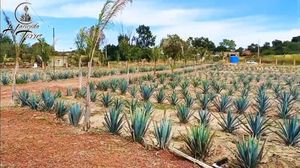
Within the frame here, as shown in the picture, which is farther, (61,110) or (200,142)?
(61,110)

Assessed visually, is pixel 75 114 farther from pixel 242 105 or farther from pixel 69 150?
pixel 242 105

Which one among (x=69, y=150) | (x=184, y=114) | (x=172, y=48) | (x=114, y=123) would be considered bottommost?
(x=69, y=150)

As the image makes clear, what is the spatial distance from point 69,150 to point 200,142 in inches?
89.4

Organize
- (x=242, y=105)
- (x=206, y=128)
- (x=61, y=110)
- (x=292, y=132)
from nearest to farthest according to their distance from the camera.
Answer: (x=206, y=128) → (x=292, y=132) → (x=61, y=110) → (x=242, y=105)

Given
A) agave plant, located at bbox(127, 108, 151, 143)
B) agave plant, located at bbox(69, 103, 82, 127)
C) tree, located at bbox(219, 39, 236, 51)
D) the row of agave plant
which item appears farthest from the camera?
tree, located at bbox(219, 39, 236, 51)

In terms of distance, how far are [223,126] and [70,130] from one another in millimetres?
3506

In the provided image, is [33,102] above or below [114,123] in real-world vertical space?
above

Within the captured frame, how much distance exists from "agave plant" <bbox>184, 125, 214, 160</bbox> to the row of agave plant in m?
3.32

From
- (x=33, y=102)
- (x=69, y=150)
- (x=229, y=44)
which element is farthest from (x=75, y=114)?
(x=229, y=44)

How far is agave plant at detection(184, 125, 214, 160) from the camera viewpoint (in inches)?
281

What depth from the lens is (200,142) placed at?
7105 mm

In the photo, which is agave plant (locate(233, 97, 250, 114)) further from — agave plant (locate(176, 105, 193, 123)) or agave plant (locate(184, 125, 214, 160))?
agave plant (locate(184, 125, 214, 160))

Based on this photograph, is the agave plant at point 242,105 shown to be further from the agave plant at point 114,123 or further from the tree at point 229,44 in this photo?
the tree at point 229,44

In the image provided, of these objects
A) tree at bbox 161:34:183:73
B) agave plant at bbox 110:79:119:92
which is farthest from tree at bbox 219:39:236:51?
agave plant at bbox 110:79:119:92
